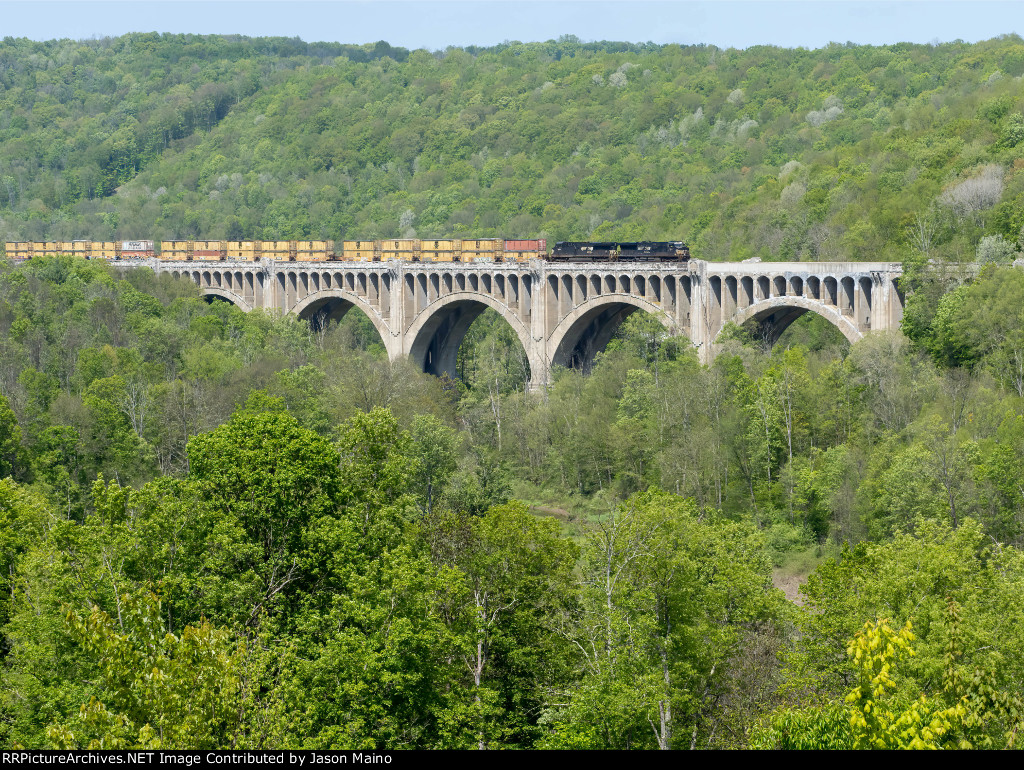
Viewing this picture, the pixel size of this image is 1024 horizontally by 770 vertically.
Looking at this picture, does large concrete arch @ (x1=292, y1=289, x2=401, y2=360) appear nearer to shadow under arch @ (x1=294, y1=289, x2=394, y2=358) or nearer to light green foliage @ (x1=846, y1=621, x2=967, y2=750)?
shadow under arch @ (x1=294, y1=289, x2=394, y2=358)

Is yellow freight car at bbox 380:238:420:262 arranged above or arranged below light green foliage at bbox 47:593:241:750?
above

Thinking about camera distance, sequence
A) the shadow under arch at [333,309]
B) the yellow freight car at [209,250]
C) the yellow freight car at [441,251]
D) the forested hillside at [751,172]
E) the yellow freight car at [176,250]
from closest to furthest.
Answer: the forested hillside at [751,172] < the yellow freight car at [441,251] < the shadow under arch at [333,309] < the yellow freight car at [209,250] < the yellow freight car at [176,250]

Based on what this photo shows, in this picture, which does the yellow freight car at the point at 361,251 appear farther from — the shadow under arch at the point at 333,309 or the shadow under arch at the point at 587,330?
the shadow under arch at the point at 587,330

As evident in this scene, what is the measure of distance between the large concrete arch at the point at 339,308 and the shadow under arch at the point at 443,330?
246 cm

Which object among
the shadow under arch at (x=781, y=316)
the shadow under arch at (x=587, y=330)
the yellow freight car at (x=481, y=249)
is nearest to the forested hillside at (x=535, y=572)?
the shadow under arch at (x=781, y=316)

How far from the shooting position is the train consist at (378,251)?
89.0m

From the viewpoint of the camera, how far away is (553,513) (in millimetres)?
66750

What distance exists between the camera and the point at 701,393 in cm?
6512

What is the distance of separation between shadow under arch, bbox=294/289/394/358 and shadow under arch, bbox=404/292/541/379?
2.85 metres

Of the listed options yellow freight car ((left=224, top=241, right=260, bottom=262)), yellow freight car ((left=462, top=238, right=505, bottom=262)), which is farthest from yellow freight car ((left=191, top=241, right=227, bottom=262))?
yellow freight car ((left=462, top=238, right=505, bottom=262))

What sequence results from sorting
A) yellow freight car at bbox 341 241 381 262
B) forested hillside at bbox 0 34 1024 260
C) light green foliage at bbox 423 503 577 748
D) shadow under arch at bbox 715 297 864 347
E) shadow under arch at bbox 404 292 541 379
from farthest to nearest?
yellow freight car at bbox 341 241 381 262 < shadow under arch at bbox 404 292 541 379 < forested hillside at bbox 0 34 1024 260 < shadow under arch at bbox 715 297 864 347 < light green foliage at bbox 423 503 577 748

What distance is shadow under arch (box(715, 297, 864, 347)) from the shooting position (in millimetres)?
70188

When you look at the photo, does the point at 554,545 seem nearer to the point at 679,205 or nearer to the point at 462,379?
the point at 462,379

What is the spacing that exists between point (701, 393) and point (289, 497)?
35013 mm
